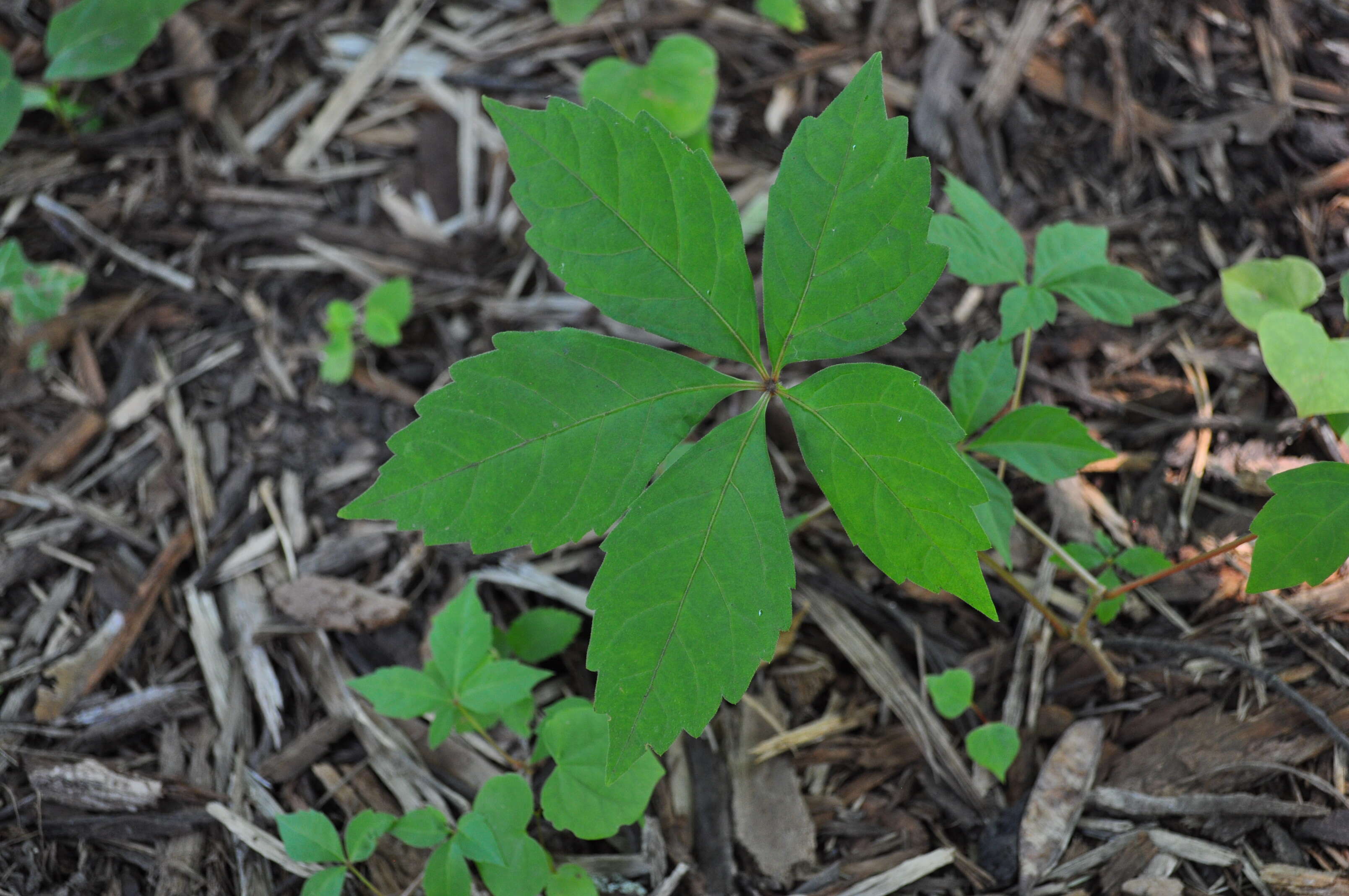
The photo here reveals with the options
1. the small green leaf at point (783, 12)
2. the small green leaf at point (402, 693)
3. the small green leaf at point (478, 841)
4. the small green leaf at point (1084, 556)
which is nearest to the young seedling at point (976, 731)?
the small green leaf at point (1084, 556)

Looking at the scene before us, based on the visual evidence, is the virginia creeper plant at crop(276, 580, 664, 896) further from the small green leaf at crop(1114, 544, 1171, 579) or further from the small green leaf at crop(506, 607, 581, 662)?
the small green leaf at crop(1114, 544, 1171, 579)

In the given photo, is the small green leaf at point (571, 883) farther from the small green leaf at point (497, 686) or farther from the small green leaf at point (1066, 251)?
the small green leaf at point (1066, 251)

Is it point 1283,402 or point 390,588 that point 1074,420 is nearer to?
point 1283,402

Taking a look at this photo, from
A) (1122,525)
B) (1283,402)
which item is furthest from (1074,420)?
(1283,402)

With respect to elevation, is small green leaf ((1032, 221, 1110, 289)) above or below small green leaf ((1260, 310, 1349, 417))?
above

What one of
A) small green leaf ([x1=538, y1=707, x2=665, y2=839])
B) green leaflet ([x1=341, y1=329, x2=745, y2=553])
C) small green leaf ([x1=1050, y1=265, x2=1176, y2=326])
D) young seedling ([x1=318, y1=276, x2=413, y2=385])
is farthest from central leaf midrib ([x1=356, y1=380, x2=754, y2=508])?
young seedling ([x1=318, y1=276, x2=413, y2=385])

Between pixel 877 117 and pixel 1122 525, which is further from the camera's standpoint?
pixel 1122 525
